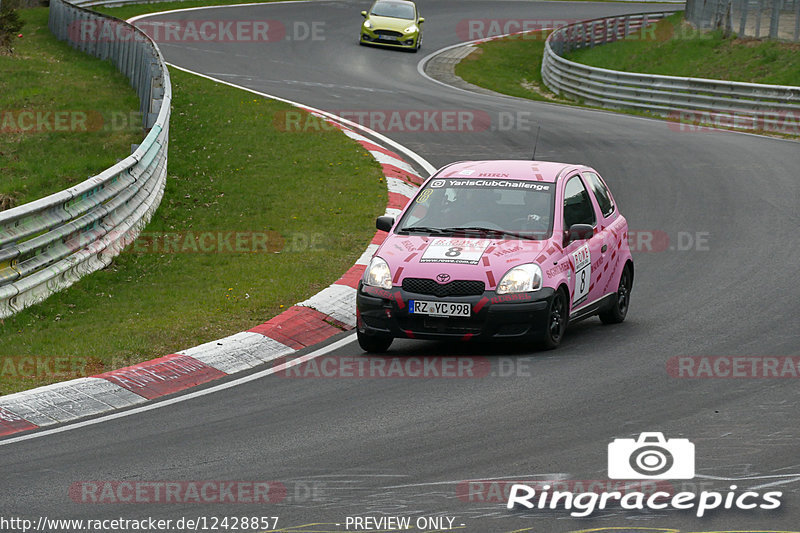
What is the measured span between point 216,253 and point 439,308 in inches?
190

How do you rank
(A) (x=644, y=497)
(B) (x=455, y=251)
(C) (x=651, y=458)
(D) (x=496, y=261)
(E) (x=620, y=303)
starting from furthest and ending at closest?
(E) (x=620, y=303)
(B) (x=455, y=251)
(D) (x=496, y=261)
(C) (x=651, y=458)
(A) (x=644, y=497)

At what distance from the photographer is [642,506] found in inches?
251

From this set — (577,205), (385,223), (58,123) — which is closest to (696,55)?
(58,123)

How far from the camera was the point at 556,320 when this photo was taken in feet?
34.0

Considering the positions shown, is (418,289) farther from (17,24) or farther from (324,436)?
(17,24)

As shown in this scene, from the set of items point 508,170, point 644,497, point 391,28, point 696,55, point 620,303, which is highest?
point 508,170

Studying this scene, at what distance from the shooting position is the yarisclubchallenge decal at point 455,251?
1014 centimetres

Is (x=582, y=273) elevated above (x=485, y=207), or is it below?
below

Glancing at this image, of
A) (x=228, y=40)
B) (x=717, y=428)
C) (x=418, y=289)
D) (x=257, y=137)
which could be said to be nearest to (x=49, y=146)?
(x=257, y=137)

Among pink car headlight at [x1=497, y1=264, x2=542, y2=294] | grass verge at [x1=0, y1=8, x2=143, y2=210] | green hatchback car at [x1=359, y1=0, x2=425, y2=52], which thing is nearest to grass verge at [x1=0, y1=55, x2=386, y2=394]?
grass verge at [x1=0, y1=8, x2=143, y2=210]

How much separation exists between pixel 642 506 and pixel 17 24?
27746 millimetres

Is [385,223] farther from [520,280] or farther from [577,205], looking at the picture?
[577,205]

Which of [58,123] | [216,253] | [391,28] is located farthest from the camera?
[391,28]

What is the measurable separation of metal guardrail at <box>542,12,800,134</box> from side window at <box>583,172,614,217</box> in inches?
550
